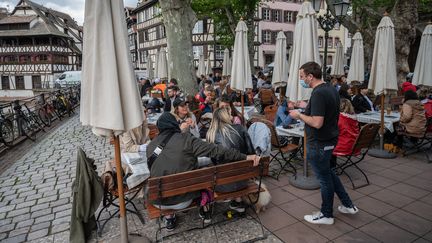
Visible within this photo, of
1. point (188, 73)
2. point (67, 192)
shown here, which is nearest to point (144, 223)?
point (67, 192)

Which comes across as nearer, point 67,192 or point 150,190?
point 150,190

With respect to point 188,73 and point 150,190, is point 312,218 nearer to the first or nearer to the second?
point 150,190

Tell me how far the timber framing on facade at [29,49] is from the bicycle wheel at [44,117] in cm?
3282

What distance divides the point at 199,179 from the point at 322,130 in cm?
169

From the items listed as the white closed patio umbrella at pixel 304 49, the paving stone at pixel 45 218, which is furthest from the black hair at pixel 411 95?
the paving stone at pixel 45 218

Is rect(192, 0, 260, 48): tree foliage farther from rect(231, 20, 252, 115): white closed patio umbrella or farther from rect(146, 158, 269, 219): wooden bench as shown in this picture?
rect(146, 158, 269, 219): wooden bench

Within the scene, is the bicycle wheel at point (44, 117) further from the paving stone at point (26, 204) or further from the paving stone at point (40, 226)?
the paving stone at point (40, 226)

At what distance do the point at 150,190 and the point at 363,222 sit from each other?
9.58ft

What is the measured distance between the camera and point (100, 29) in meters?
2.97

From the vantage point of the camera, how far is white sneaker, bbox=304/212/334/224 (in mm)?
3920

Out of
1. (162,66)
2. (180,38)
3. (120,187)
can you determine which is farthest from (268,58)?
(120,187)

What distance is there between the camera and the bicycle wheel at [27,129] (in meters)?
9.91

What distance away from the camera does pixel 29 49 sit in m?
41.8

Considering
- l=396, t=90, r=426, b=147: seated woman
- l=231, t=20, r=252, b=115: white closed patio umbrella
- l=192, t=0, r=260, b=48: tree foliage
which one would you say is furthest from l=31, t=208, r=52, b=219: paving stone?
l=192, t=0, r=260, b=48: tree foliage
